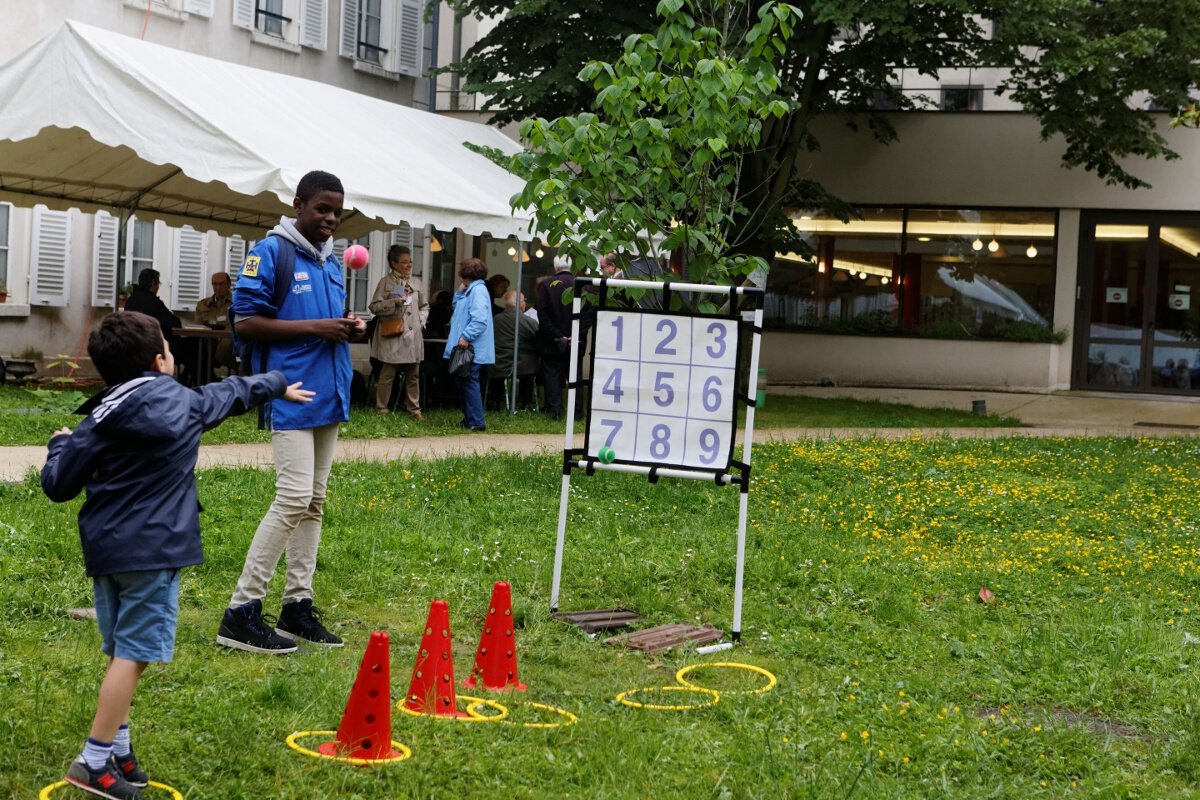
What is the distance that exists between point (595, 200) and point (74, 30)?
21.8ft

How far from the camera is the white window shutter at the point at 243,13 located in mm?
21938

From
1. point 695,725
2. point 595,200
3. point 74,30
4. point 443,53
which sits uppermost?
point 443,53

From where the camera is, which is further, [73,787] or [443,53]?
[443,53]

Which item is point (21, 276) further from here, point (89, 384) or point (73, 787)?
point (73, 787)

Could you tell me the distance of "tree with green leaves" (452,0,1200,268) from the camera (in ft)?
61.4

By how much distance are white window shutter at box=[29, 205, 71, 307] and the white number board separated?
46.0ft

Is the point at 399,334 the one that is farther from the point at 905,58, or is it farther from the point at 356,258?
the point at 905,58

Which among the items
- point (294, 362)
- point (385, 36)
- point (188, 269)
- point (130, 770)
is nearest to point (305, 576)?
point (294, 362)

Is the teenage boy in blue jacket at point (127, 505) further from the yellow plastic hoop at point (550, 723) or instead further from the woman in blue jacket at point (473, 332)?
the woman in blue jacket at point (473, 332)

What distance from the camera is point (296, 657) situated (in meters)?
6.04

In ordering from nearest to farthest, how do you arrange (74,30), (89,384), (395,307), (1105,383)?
(74,30), (395,307), (89,384), (1105,383)

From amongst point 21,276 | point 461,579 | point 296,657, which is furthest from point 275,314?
point 21,276

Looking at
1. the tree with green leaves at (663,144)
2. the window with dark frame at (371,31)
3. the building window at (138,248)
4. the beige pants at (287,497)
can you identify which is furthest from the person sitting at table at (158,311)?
the beige pants at (287,497)

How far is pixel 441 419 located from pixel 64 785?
38.9 ft
